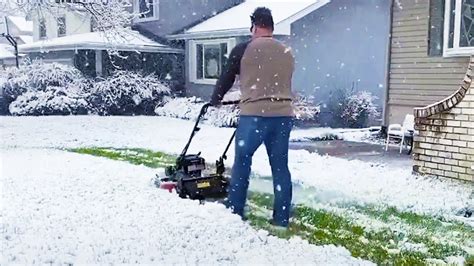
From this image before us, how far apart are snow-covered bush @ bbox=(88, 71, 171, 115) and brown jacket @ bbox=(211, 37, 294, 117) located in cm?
1522

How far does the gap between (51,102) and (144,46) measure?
402 cm

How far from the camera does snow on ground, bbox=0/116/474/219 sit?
645 centimetres

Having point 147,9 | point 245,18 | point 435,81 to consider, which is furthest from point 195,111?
point 435,81

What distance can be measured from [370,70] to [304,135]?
6241 mm

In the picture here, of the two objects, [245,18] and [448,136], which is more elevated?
[245,18]

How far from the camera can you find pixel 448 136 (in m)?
7.24

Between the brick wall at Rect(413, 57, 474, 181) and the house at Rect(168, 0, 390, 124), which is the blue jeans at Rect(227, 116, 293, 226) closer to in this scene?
the brick wall at Rect(413, 57, 474, 181)

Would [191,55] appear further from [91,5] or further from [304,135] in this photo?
[304,135]

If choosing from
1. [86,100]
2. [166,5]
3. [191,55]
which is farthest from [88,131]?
[166,5]

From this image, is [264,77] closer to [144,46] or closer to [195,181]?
[195,181]

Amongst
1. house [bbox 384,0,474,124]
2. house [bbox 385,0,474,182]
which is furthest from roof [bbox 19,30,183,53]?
house [bbox 385,0,474,182]

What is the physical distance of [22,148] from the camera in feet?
36.1

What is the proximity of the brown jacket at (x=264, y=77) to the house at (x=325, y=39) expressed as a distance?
12560 mm

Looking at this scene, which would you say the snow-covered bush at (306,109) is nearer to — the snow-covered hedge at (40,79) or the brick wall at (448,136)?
the snow-covered hedge at (40,79)
